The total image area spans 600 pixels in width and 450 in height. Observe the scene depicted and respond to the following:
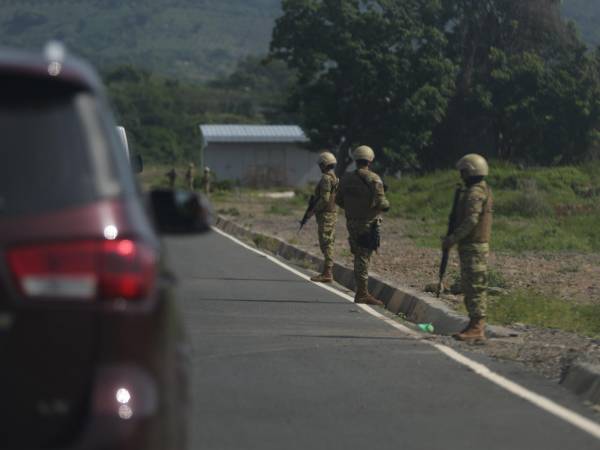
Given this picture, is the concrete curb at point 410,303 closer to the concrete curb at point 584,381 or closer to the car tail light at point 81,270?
the concrete curb at point 584,381

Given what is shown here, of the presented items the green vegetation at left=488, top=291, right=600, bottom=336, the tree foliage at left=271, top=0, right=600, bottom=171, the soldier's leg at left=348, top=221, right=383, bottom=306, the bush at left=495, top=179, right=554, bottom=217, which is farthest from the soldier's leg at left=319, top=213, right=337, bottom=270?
the tree foliage at left=271, top=0, right=600, bottom=171

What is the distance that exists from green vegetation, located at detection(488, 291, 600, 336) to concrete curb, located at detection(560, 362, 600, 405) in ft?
11.2

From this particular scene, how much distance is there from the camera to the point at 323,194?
63.1ft

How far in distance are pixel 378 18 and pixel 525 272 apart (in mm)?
41043

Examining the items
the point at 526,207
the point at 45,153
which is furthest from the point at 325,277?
the point at 526,207

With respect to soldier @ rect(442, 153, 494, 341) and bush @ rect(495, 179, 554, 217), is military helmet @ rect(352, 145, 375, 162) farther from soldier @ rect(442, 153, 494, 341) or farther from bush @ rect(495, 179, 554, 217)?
bush @ rect(495, 179, 554, 217)

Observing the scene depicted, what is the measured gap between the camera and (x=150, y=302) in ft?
13.5

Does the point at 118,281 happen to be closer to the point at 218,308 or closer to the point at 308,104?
the point at 218,308

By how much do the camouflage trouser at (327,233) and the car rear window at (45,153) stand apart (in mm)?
15026

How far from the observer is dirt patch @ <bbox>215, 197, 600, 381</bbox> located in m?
11.5

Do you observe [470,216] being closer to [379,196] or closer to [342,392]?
[342,392]

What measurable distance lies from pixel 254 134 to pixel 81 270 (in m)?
80.2

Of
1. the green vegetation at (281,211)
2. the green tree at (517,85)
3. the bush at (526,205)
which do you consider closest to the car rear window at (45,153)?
the bush at (526,205)

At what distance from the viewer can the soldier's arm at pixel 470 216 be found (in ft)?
39.8
